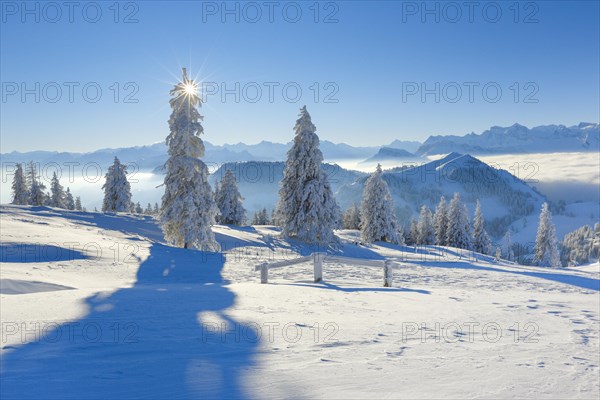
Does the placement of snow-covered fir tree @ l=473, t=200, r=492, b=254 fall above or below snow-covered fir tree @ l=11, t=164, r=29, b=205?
below

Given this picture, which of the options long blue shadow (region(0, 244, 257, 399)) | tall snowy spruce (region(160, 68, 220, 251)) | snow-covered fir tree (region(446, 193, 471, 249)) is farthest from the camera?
snow-covered fir tree (region(446, 193, 471, 249))

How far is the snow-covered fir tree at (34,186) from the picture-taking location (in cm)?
6072

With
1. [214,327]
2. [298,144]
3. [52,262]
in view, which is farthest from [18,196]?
[214,327]

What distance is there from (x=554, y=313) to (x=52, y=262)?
54.7 feet

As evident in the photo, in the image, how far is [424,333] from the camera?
6.73 m

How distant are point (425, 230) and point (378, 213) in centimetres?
2277

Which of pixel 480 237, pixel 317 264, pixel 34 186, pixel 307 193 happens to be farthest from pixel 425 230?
pixel 34 186

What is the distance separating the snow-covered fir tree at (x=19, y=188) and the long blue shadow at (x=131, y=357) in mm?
64520

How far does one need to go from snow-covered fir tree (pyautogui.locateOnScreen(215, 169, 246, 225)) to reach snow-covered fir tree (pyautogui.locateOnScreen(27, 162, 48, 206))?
104 ft

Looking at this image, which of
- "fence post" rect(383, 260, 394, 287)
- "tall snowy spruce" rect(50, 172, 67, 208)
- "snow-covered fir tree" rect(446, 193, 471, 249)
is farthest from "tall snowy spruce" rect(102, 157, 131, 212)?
"snow-covered fir tree" rect(446, 193, 471, 249)

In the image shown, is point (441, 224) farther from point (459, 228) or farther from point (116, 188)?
point (116, 188)

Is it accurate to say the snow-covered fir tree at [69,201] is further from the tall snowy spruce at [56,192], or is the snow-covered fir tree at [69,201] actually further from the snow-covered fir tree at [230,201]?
the snow-covered fir tree at [230,201]

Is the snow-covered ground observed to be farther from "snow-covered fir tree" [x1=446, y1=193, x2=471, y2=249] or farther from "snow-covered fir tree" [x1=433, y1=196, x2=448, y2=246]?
"snow-covered fir tree" [x1=433, y1=196, x2=448, y2=246]

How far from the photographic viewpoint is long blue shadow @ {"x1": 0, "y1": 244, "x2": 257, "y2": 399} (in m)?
3.91
